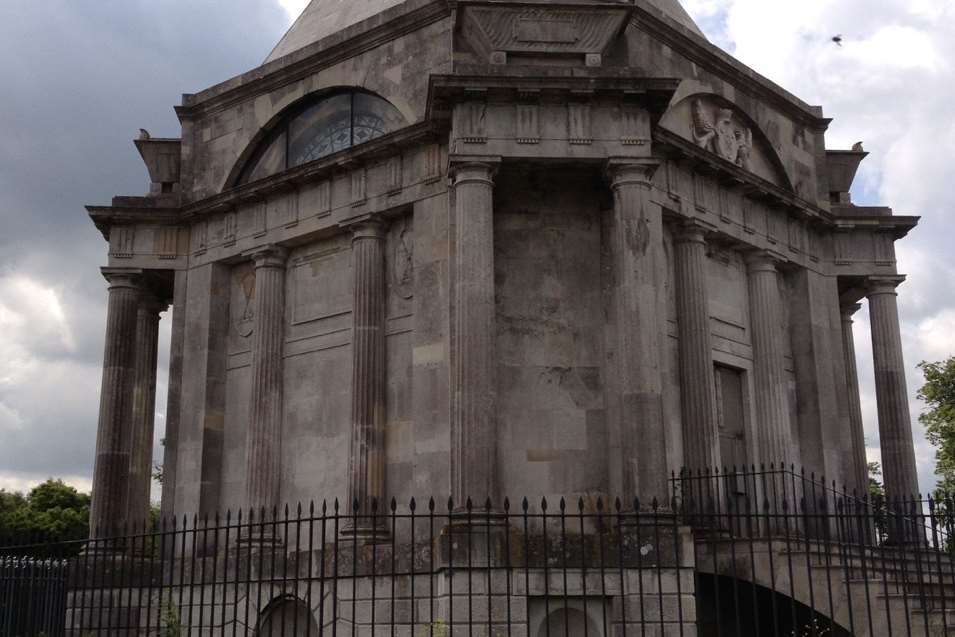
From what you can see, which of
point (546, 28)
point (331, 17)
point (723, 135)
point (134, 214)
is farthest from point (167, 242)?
point (723, 135)

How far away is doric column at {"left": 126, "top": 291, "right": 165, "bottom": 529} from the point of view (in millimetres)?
22188

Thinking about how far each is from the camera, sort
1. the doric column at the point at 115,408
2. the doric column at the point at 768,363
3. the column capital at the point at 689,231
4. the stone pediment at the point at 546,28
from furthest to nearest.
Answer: the doric column at the point at 115,408 < the doric column at the point at 768,363 < the column capital at the point at 689,231 < the stone pediment at the point at 546,28

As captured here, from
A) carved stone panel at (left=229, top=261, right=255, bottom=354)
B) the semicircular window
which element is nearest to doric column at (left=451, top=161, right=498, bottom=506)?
the semicircular window

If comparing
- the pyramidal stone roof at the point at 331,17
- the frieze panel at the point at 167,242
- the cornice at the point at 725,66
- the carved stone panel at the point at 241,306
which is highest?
the pyramidal stone roof at the point at 331,17

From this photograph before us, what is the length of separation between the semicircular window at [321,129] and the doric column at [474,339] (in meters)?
3.69

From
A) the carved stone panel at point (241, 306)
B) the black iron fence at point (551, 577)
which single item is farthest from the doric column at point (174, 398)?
the black iron fence at point (551, 577)

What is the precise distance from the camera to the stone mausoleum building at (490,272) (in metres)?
17.3

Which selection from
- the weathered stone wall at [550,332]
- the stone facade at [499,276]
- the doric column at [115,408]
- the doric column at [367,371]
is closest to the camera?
the stone facade at [499,276]

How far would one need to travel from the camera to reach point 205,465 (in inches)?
834

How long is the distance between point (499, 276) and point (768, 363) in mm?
6204

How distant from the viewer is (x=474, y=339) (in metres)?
16.2

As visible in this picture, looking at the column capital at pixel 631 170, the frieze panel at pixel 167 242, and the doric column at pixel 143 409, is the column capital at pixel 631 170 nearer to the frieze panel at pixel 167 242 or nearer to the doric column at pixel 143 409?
the frieze panel at pixel 167 242

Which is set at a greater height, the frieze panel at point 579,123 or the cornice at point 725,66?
the cornice at point 725,66

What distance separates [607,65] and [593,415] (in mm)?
5732
